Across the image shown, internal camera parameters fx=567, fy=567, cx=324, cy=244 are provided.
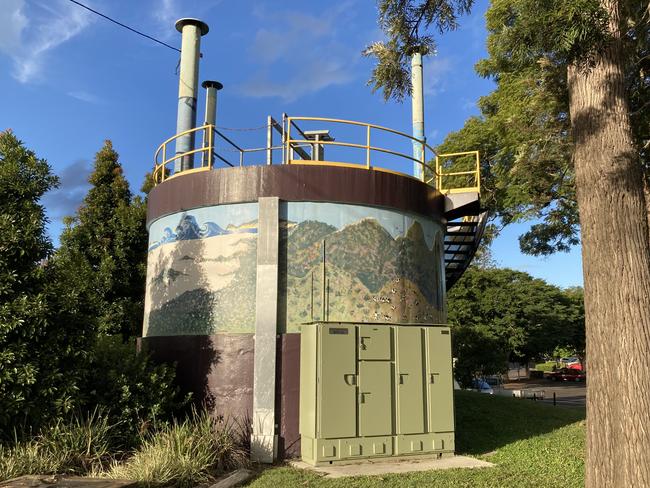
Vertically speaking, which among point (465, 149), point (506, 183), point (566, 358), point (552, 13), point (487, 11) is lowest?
point (566, 358)

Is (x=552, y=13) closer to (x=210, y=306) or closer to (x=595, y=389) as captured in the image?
(x=595, y=389)

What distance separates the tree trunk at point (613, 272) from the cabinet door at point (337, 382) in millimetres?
4461

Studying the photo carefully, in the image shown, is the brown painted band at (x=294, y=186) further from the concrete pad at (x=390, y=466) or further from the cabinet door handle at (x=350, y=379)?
the concrete pad at (x=390, y=466)

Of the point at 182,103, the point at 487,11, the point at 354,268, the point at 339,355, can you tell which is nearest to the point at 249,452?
the point at 339,355

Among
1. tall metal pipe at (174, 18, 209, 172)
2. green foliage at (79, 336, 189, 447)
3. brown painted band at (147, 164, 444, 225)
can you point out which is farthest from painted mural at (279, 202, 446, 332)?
tall metal pipe at (174, 18, 209, 172)

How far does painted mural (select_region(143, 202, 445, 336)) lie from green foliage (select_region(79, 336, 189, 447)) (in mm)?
1455

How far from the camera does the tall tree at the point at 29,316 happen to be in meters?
7.71

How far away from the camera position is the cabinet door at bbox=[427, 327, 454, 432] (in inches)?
412

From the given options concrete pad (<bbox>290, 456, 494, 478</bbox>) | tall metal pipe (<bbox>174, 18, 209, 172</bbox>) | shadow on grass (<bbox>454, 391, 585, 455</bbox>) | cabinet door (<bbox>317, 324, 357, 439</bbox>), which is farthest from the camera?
tall metal pipe (<bbox>174, 18, 209, 172</bbox>)

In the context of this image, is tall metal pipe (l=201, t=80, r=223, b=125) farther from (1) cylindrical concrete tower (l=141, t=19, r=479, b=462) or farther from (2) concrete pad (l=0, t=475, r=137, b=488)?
(2) concrete pad (l=0, t=475, r=137, b=488)

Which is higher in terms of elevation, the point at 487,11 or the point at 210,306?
the point at 487,11

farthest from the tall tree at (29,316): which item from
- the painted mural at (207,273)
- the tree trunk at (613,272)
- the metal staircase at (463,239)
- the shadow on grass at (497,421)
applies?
the metal staircase at (463,239)

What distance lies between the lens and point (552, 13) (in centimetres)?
649

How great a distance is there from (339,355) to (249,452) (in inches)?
95.7
